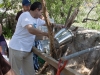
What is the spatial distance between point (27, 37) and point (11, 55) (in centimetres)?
37

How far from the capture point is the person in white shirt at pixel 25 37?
309 centimetres

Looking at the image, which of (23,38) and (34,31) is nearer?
(34,31)

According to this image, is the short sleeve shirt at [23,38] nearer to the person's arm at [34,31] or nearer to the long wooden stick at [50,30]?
the person's arm at [34,31]

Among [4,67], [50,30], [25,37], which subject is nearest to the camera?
[4,67]

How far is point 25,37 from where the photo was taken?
3.29 meters

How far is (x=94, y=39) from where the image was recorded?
4.11m

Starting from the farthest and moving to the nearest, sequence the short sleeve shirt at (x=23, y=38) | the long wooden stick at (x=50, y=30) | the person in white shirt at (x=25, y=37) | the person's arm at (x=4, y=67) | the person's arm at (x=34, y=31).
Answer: the short sleeve shirt at (x=23, y=38) → the person in white shirt at (x=25, y=37) → the person's arm at (x=34, y=31) → the long wooden stick at (x=50, y=30) → the person's arm at (x=4, y=67)

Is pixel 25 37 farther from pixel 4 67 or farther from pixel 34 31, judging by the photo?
pixel 4 67

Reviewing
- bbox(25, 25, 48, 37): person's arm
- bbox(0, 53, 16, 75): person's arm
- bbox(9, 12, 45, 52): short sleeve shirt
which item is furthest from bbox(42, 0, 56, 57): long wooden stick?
bbox(0, 53, 16, 75): person's arm

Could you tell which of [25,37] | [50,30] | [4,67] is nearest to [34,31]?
[50,30]

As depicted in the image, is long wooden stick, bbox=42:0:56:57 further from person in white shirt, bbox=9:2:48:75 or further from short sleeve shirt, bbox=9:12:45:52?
short sleeve shirt, bbox=9:12:45:52

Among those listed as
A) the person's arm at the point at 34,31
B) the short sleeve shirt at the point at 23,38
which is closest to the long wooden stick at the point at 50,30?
the person's arm at the point at 34,31

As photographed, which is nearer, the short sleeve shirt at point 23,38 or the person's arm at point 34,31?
the person's arm at point 34,31

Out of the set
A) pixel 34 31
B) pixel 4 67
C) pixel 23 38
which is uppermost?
pixel 4 67
